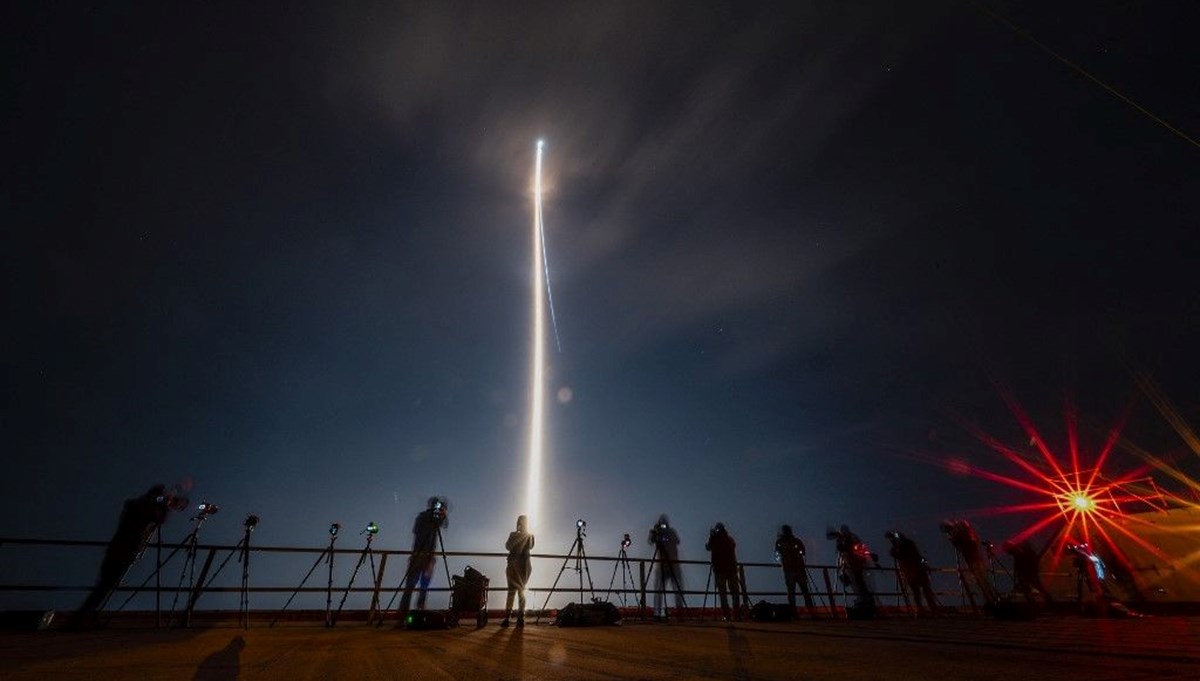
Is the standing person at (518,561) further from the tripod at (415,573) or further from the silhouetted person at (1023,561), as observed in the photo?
the silhouetted person at (1023,561)

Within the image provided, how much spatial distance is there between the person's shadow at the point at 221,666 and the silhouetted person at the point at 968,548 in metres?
17.0

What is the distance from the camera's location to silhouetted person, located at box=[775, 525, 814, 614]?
1274 centimetres

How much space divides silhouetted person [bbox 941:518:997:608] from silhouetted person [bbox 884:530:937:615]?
3.94ft

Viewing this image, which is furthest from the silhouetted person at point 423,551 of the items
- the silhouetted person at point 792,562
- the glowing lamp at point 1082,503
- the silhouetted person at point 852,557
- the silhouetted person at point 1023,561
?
the glowing lamp at point 1082,503

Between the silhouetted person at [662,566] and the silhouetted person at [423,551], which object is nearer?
the silhouetted person at [423,551]

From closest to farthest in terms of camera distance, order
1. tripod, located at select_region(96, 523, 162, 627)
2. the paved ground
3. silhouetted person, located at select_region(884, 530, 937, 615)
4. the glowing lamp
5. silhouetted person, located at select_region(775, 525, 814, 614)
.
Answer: the paved ground < tripod, located at select_region(96, 523, 162, 627) < silhouetted person, located at select_region(775, 525, 814, 614) < silhouetted person, located at select_region(884, 530, 937, 615) < the glowing lamp

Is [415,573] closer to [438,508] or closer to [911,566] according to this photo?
[438,508]

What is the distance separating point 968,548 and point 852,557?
10.6 ft

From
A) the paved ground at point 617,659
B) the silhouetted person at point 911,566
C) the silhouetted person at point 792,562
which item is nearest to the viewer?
the paved ground at point 617,659

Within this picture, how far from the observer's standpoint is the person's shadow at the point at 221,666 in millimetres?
2965

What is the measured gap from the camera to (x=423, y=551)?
411 inches

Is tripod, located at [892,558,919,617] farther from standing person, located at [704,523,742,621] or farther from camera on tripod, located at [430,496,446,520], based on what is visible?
camera on tripod, located at [430,496,446,520]

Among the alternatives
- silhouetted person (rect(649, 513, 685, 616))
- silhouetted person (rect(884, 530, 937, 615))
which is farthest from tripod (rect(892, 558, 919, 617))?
silhouetted person (rect(649, 513, 685, 616))

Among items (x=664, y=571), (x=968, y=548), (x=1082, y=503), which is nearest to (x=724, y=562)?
(x=664, y=571)
